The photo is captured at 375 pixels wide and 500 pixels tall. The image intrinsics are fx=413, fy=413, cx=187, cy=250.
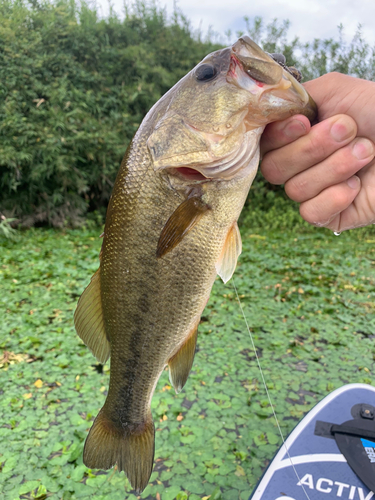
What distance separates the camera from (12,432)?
304 cm

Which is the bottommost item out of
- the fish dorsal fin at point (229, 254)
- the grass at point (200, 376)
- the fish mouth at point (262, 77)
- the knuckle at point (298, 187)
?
the grass at point (200, 376)

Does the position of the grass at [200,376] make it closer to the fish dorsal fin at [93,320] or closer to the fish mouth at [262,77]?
the fish dorsal fin at [93,320]

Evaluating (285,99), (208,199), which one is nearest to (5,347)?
(208,199)

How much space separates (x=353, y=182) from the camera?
1729mm

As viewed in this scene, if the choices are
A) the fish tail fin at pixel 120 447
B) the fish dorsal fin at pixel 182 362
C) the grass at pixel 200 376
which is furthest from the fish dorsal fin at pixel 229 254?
the grass at pixel 200 376

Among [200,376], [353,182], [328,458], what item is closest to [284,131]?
[353,182]

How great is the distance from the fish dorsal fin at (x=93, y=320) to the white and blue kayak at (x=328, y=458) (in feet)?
4.49

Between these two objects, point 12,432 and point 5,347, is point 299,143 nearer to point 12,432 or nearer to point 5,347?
point 12,432

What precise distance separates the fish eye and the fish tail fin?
1.38m

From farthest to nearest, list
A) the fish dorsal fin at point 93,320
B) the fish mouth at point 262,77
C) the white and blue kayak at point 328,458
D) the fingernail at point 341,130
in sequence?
the white and blue kayak at point 328,458
the fish dorsal fin at point 93,320
the fingernail at point 341,130
the fish mouth at point 262,77

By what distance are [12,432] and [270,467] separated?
187cm

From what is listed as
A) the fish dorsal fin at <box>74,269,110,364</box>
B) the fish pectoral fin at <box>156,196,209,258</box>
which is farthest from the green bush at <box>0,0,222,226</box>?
the fish pectoral fin at <box>156,196,209,258</box>

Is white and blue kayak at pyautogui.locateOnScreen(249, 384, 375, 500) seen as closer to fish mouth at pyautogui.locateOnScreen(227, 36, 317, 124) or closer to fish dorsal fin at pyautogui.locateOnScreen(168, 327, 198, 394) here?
fish dorsal fin at pyautogui.locateOnScreen(168, 327, 198, 394)

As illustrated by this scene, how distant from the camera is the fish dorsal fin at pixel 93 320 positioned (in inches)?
64.3
